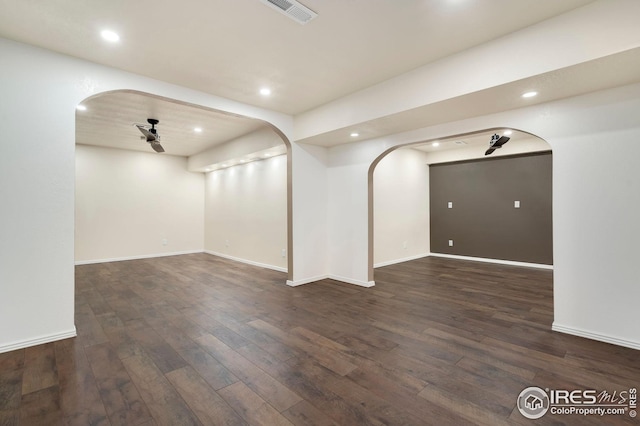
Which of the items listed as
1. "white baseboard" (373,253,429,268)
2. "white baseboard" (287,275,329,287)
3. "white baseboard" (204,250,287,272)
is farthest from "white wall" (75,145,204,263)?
"white baseboard" (373,253,429,268)

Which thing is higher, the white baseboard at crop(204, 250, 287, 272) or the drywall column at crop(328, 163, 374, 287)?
the drywall column at crop(328, 163, 374, 287)

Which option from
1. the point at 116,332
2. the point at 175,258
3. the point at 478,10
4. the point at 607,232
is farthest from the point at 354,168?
the point at 175,258

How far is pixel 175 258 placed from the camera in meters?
7.53

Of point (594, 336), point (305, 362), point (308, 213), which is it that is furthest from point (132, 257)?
point (594, 336)

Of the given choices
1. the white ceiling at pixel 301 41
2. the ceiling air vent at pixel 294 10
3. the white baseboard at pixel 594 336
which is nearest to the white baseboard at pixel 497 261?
the white baseboard at pixel 594 336

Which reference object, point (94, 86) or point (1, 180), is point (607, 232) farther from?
point (1, 180)

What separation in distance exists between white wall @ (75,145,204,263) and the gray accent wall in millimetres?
6891

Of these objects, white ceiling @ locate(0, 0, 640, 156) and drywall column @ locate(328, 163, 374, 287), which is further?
drywall column @ locate(328, 163, 374, 287)

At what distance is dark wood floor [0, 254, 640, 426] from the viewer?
1809mm

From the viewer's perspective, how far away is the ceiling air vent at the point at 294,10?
2.16 m

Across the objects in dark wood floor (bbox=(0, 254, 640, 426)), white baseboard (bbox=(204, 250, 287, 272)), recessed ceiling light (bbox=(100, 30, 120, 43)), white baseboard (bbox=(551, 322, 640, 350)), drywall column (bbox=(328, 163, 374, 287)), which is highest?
recessed ceiling light (bbox=(100, 30, 120, 43))

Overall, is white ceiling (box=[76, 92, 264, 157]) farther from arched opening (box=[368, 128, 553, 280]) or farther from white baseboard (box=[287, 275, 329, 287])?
arched opening (box=[368, 128, 553, 280])

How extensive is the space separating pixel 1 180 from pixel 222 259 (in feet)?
16.4

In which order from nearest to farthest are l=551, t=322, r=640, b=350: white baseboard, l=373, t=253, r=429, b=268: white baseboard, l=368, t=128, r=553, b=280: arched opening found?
l=551, t=322, r=640, b=350: white baseboard → l=368, t=128, r=553, b=280: arched opening → l=373, t=253, r=429, b=268: white baseboard
